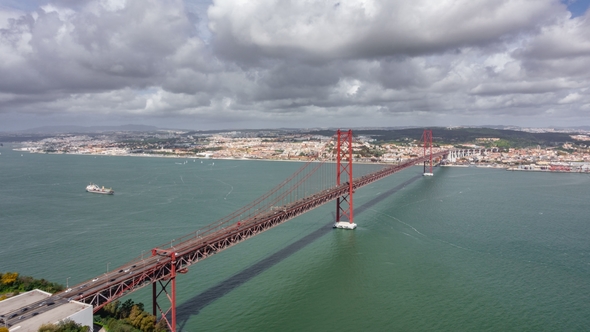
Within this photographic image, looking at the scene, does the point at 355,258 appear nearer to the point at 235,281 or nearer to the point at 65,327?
the point at 235,281

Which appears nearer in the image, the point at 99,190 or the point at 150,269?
the point at 150,269

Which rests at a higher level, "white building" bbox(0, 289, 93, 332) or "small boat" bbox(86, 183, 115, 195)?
"white building" bbox(0, 289, 93, 332)

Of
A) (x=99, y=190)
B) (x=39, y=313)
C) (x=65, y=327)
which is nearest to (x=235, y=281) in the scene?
(x=39, y=313)

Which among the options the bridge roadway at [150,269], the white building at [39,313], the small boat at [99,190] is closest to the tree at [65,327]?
the white building at [39,313]

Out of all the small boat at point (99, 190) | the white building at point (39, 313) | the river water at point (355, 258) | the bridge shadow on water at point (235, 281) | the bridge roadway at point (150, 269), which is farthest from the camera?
the small boat at point (99, 190)

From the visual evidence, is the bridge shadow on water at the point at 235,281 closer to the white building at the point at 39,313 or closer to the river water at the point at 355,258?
the river water at the point at 355,258

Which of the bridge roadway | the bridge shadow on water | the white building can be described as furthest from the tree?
the bridge shadow on water

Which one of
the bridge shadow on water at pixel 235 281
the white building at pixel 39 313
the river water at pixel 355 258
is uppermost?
the white building at pixel 39 313

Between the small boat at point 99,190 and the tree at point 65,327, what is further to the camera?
the small boat at point 99,190

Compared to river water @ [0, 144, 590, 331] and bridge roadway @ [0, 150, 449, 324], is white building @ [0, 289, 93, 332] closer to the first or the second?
bridge roadway @ [0, 150, 449, 324]
